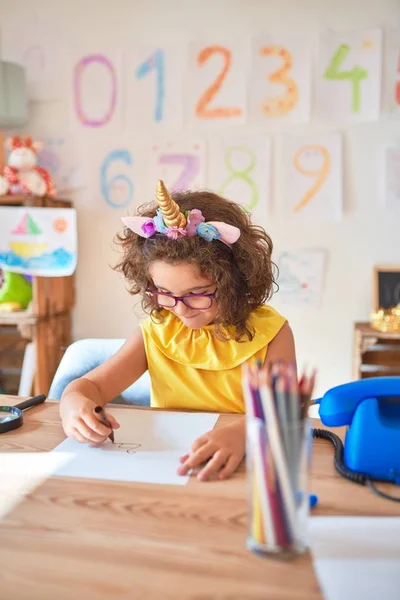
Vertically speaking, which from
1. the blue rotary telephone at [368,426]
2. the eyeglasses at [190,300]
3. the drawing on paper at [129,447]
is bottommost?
the drawing on paper at [129,447]

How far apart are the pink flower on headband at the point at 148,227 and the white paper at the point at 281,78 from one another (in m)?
1.48

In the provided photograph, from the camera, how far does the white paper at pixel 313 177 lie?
225 cm

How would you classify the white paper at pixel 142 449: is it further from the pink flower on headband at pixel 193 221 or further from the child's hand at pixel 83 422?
the pink flower on headband at pixel 193 221

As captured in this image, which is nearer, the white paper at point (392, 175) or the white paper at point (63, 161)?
the white paper at point (392, 175)

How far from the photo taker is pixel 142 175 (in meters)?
2.41

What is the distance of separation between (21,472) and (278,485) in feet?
1.32

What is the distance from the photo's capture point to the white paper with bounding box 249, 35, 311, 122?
2.23 m

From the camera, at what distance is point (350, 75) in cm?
220

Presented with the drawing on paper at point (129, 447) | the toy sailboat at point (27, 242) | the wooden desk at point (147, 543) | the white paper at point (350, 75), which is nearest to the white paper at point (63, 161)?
the toy sailboat at point (27, 242)

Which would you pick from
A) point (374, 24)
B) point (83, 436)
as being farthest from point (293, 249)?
point (83, 436)

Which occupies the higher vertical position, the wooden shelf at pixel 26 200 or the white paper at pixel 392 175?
the white paper at pixel 392 175

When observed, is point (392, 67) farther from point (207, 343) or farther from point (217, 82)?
point (207, 343)

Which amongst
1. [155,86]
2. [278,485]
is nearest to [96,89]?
[155,86]

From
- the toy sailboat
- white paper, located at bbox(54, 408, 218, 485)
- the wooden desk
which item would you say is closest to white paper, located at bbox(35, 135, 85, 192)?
the toy sailboat
